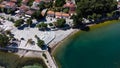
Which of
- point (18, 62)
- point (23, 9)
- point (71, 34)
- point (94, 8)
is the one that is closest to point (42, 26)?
point (71, 34)

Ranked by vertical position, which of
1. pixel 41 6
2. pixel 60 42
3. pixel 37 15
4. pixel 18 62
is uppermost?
pixel 41 6

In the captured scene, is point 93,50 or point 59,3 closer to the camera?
point 93,50

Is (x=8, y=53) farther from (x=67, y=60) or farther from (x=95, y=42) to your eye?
(x=95, y=42)

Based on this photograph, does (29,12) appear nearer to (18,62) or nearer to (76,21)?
(76,21)

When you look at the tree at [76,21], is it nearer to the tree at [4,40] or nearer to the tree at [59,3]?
the tree at [59,3]

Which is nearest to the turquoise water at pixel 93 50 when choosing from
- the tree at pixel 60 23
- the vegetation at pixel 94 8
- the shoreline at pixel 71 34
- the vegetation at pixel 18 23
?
the shoreline at pixel 71 34

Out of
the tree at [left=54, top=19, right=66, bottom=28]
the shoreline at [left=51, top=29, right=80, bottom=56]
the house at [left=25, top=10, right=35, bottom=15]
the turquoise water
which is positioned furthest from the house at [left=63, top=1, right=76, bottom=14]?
the house at [left=25, top=10, right=35, bottom=15]

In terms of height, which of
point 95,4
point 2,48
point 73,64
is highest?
point 95,4

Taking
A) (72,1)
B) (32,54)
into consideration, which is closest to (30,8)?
(72,1)
